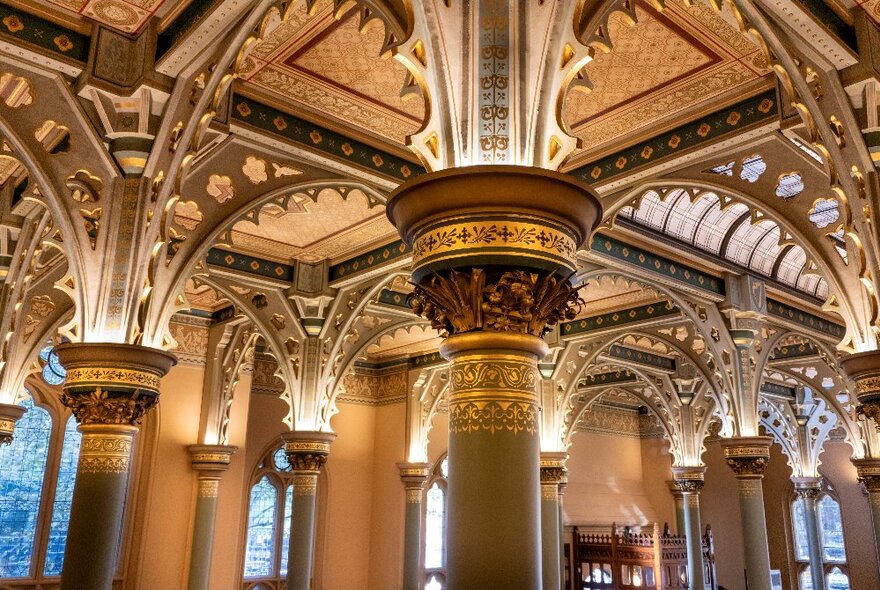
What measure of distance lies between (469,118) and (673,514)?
75.6ft

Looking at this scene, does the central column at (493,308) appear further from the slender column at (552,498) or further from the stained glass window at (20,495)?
the stained glass window at (20,495)

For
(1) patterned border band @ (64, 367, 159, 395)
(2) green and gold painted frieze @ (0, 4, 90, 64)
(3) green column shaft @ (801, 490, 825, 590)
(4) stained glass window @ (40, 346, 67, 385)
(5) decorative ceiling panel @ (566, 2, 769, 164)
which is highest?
(5) decorative ceiling panel @ (566, 2, 769, 164)

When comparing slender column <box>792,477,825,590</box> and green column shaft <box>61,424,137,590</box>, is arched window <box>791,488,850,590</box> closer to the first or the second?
slender column <box>792,477,825,590</box>

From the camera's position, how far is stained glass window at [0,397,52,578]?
13242 millimetres

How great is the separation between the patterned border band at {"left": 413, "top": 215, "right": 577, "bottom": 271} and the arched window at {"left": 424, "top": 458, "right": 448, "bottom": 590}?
639 inches

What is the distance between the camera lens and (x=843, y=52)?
5715 mm

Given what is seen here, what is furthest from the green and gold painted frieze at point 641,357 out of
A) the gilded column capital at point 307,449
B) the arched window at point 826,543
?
the arched window at point 826,543


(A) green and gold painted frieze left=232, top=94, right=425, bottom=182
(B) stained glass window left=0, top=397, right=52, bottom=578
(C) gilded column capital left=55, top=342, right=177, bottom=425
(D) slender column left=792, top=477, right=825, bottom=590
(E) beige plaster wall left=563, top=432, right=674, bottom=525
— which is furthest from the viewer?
(E) beige plaster wall left=563, top=432, right=674, bottom=525

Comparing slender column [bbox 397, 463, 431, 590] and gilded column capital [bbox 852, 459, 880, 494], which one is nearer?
gilded column capital [bbox 852, 459, 880, 494]

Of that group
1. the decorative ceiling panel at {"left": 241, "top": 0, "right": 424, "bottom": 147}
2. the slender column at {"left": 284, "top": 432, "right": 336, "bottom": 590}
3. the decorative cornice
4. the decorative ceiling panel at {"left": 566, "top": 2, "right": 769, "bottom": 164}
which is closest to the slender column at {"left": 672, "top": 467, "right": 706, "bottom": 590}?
the decorative cornice

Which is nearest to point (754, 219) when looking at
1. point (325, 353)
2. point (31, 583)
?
point (325, 353)

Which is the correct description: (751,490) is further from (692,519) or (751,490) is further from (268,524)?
(268,524)

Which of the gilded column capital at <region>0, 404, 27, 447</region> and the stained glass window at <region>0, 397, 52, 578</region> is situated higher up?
the gilded column capital at <region>0, 404, 27, 447</region>

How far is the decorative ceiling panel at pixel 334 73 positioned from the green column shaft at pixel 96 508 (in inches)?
134
